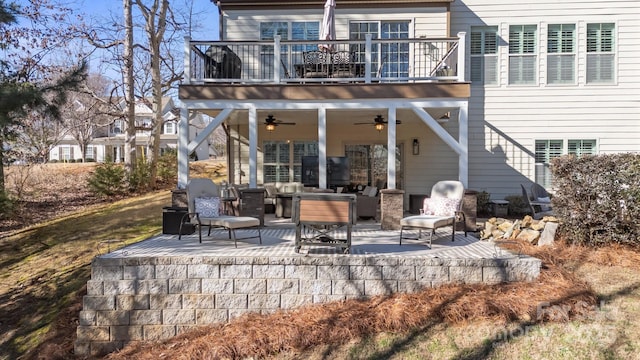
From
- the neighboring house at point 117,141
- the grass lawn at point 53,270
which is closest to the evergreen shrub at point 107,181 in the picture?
the grass lawn at point 53,270

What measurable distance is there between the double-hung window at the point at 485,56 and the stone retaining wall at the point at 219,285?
6862mm

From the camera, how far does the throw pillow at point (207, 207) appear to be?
245 inches

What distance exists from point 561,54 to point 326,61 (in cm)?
643

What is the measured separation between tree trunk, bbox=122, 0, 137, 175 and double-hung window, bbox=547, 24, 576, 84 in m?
13.3

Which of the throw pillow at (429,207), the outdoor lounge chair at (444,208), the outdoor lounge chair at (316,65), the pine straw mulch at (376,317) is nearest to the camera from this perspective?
the pine straw mulch at (376,317)

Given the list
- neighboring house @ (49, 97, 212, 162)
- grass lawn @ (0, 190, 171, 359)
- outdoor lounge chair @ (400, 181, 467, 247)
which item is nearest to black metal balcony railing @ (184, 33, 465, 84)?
outdoor lounge chair @ (400, 181, 467, 247)

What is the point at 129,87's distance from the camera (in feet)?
45.8

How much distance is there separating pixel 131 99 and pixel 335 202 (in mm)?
11778

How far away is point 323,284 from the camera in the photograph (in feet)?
15.7

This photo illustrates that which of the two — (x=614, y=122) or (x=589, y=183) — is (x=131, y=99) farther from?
(x=614, y=122)

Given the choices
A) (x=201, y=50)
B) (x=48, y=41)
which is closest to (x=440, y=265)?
(x=201, y=50)

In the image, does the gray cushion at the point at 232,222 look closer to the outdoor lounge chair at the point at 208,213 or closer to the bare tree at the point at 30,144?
the outdoor lounge chair at the point at 208,213

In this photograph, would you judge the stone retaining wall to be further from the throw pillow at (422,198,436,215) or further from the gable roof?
the gable roof

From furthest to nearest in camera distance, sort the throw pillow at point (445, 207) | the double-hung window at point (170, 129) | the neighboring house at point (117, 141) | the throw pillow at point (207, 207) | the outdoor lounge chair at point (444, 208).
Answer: the double-hung window at point (170, 129) < the neighboring house at point (117, 141) < the throw pillow at point (445, 207) < the throw pillow at point (207, 207) < the outdoor lounge chair at point (444, 208)
